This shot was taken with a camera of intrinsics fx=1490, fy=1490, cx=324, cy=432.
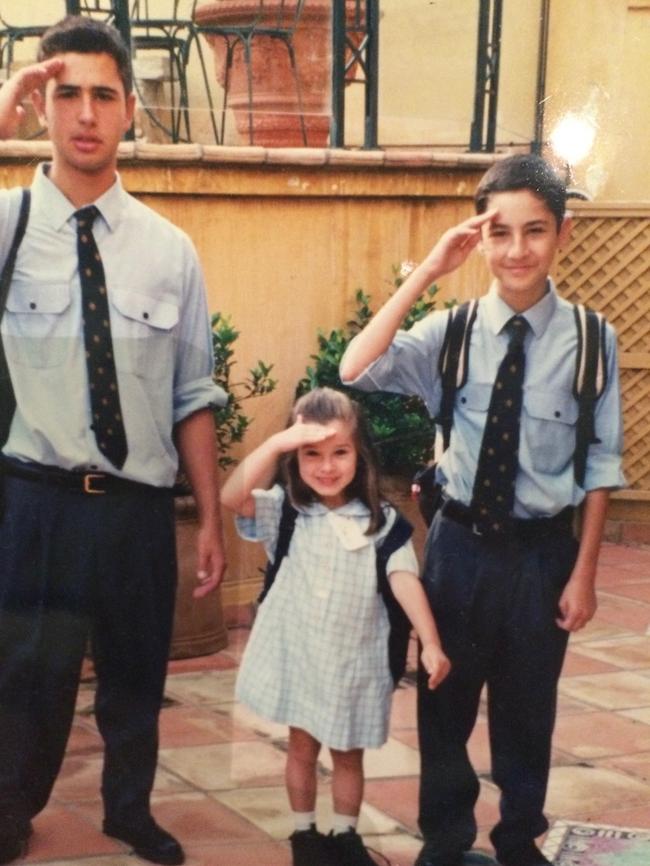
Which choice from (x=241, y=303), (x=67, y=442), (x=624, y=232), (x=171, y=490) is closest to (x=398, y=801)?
(x=171, y=490)

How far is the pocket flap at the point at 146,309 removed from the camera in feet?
11.0

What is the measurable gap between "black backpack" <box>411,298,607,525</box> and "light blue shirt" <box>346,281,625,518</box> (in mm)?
16

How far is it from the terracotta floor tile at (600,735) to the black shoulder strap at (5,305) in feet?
7.12

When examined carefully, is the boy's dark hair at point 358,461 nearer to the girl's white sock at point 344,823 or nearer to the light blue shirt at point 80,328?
the light blue shirt at point 80,328

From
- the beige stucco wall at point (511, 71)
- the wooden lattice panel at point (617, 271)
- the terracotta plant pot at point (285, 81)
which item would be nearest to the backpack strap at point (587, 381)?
the terracotta plant pot at point (285, 81)

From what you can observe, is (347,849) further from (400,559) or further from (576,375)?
(576,375)

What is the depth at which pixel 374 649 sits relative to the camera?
3354 millimetres

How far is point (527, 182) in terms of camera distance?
3.31 meters

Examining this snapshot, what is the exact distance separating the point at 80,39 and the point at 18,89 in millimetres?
210

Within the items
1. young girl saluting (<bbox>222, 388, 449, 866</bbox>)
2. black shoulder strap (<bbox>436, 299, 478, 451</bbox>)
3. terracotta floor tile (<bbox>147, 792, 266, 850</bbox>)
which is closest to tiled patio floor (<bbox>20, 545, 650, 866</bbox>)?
terracotta floor tile (<bbox>147, 792, 266, 850</bbox>)

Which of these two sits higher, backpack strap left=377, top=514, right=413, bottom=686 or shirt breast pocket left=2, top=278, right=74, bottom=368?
shirt breast pocket left=2, top=278, right=74, bottom=368

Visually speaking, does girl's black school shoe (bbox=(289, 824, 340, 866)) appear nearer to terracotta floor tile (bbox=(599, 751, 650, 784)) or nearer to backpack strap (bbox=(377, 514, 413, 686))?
backpack strap (bbox=(377, 514, 413, 686))

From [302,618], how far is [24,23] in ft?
20.0

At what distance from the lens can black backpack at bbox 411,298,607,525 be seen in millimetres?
3350
